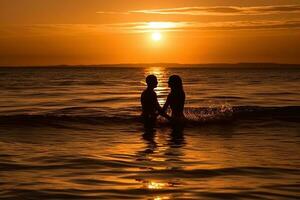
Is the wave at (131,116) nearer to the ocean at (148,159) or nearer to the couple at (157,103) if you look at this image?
the ocean at (148,159)

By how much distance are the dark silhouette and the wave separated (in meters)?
1.25

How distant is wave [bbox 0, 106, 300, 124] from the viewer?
18.5 metres

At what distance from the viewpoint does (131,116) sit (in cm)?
2056

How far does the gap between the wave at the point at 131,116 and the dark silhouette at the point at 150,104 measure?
4.11 ft

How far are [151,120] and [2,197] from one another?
27.1ft

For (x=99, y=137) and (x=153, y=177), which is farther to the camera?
(x=99, y=137)

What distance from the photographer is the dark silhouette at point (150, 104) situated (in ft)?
46.0

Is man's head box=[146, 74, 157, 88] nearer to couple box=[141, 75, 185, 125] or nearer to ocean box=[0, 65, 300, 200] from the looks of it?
couple box=[141, 75, 185, 125]

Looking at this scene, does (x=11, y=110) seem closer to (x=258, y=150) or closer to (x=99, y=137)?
(x=99, y=137)

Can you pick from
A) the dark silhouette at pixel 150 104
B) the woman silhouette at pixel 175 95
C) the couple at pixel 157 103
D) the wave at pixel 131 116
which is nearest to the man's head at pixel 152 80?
the dark silhouette at pixel 150 104

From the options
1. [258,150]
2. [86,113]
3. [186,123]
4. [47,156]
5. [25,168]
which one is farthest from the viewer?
[86,113]

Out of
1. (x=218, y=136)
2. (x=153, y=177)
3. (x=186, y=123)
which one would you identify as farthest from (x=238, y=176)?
(x=186, y=123)

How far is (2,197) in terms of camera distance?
737 centimetres

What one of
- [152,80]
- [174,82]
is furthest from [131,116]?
[152,80]
